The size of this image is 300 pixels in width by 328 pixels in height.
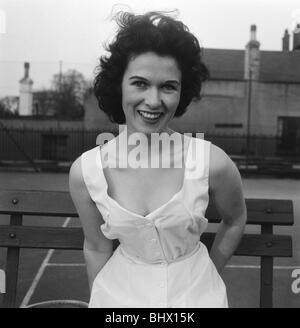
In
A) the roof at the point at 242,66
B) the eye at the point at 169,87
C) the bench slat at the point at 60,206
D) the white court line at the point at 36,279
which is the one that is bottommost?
the white court line at the point at 36,279

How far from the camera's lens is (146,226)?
4.59ft

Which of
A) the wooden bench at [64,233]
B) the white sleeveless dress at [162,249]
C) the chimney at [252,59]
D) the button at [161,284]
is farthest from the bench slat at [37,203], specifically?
the chimney at [252,59]

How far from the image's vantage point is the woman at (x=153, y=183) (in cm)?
140

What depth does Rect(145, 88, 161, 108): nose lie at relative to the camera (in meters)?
1.36

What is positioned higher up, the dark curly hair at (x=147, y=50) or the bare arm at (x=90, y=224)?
the dark curly hair at (x=147, y=50)

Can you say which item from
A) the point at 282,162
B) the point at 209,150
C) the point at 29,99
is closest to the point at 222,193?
the point at 209,150

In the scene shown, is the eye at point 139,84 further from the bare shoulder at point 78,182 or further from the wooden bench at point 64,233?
the wooden bench at point 64,233

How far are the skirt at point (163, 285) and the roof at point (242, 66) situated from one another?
1922 centimetres

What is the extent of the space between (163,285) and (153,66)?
0.69 m

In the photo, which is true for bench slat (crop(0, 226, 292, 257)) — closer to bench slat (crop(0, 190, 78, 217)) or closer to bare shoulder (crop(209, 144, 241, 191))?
bench slat (crop(0, 190, 78, 217))

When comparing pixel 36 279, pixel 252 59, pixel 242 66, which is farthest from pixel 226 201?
pixel 242 66

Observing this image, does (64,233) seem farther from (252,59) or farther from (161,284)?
(252,59)

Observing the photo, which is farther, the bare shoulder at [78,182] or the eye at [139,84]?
the bare shoulder at [78,182]
